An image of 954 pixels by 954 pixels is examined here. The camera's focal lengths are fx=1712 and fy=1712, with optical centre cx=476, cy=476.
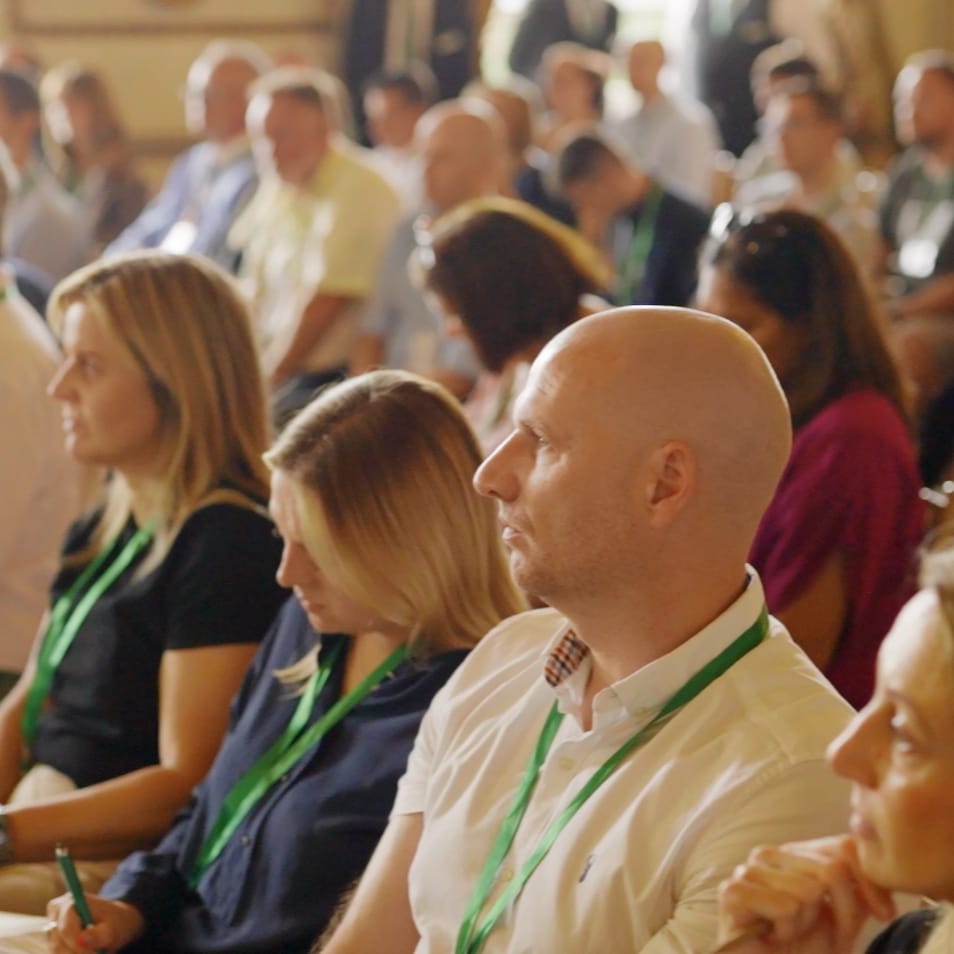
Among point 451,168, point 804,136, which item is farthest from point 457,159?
point 804,136

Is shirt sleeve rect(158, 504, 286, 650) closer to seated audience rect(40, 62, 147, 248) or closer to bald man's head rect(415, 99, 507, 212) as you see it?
bald man's head rect(415, 99, 507, 212)

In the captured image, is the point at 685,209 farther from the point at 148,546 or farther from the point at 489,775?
the point at 489,775

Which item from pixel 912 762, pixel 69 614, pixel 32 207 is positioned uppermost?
pixel 912 762

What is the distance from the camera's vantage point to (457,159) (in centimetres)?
491

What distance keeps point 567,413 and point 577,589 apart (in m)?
0.16

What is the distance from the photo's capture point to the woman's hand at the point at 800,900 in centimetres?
123

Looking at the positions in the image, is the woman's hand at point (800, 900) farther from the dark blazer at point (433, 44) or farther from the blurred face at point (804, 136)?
the dark blazer at point (433, 44)

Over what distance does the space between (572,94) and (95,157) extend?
2123 millimetres

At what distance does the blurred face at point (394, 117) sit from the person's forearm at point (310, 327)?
7.72ft

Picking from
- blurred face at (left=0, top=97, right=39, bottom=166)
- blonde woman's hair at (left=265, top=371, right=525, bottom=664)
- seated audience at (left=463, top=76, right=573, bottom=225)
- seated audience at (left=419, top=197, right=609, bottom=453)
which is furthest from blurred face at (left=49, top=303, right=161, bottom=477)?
blurred face at (left=0, top=97, right=39, bottom=166)

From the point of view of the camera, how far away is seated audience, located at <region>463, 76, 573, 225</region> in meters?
5.91

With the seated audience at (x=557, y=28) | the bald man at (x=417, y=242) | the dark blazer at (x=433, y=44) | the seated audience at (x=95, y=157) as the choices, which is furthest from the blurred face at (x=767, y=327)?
the dark blazer at (x=433, y=44)

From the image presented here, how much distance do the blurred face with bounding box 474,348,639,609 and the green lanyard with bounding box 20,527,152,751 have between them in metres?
1.02

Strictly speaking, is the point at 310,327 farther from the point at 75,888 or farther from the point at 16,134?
the point at 75,888
